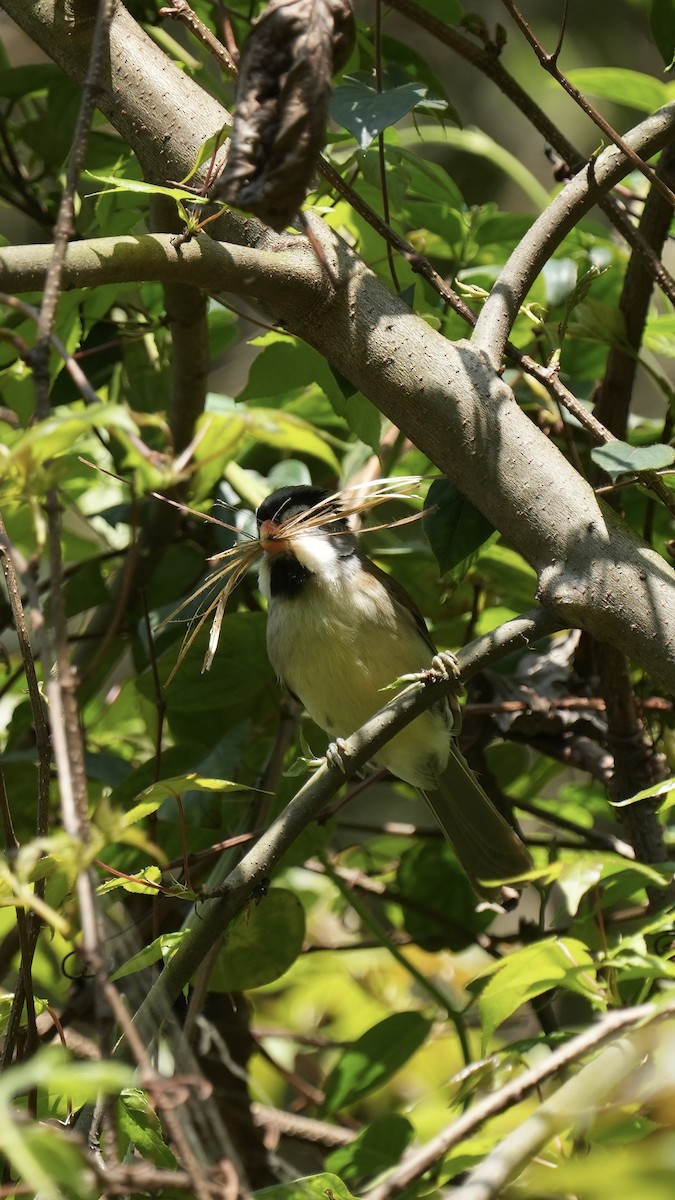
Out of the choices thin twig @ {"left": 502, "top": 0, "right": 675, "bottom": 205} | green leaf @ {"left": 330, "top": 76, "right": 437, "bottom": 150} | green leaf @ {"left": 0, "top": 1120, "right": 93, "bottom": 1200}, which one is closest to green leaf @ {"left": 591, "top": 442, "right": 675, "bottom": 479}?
thin twig @ {"left": 502, "top": 0, "right": 675, "bottom": 205}

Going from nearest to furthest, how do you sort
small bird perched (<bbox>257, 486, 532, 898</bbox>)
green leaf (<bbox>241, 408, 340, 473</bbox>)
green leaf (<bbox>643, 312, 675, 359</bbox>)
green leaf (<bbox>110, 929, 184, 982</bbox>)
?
green leaf (<bbox>241, 408, 340, 473</bbox>) → green leaf (<bbox>110, 929, 184, 982</bbox>) → green leaf (<bbox>643, 312, 675, 359</bbox>) → small bird perched (<bbox>257, 486, 532, 898</bbox>)

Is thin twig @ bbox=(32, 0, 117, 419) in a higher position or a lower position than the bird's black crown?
higher

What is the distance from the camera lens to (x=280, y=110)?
1.28 m

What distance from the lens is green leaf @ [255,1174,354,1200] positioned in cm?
138

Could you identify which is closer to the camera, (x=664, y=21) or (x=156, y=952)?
(x=156, y=952)

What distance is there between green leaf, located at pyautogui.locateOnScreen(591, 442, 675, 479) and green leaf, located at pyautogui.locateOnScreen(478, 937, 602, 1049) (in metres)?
0.60

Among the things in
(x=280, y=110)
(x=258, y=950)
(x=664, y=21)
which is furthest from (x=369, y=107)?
(x=258, y=950)

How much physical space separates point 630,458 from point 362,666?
1.34 m

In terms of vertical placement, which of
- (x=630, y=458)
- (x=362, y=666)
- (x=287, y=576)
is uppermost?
(x=630, y=458)

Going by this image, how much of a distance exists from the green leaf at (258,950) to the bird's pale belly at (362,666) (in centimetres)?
62

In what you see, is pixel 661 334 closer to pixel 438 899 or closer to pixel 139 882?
pixel 438 899

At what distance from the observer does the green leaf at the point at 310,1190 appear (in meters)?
1.38

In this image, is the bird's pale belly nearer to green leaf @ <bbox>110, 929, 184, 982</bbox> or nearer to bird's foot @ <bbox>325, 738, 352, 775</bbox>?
bird's foot @ <bbox>325, 738, 352, 775</bbox>

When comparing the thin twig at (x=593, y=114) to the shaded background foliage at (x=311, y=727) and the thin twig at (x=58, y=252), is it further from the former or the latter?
the thin twig at (x=58, y=252)
